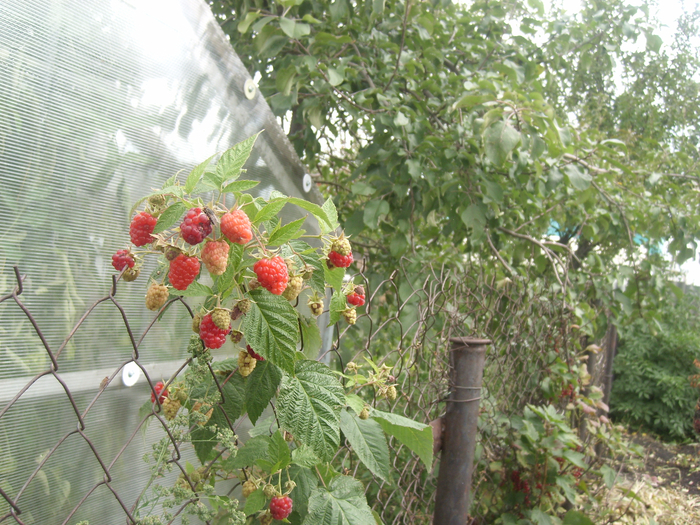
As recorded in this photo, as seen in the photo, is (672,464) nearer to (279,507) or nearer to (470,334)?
(470,334)

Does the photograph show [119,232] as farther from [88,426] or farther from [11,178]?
[88,426]

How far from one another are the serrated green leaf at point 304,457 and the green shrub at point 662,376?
5205 mm

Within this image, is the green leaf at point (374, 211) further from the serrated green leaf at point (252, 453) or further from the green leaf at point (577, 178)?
the serrated green leaf at point (252, 453)

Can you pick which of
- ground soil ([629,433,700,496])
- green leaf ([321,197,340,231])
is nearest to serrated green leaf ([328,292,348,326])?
green leaf ([321,197,340,231])

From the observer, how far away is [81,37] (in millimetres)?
847

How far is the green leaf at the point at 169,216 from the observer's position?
2.02 ft

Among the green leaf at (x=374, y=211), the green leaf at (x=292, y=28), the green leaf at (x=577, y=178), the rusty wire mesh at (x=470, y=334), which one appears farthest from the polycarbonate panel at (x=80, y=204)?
the green leaf at (x=577, y=178)

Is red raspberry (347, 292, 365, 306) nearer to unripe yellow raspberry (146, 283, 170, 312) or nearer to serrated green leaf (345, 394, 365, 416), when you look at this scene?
serrated green leaf (345, 394, 365, 416)

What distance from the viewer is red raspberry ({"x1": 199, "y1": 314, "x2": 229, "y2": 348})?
2.08ft

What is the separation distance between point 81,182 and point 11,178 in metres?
0.11

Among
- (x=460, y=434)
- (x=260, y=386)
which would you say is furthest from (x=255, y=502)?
(x=460, y=434)

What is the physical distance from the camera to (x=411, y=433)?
95 cm

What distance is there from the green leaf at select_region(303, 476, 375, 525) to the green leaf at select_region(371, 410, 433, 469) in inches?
5.5

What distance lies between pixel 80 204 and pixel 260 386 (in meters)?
0.42
